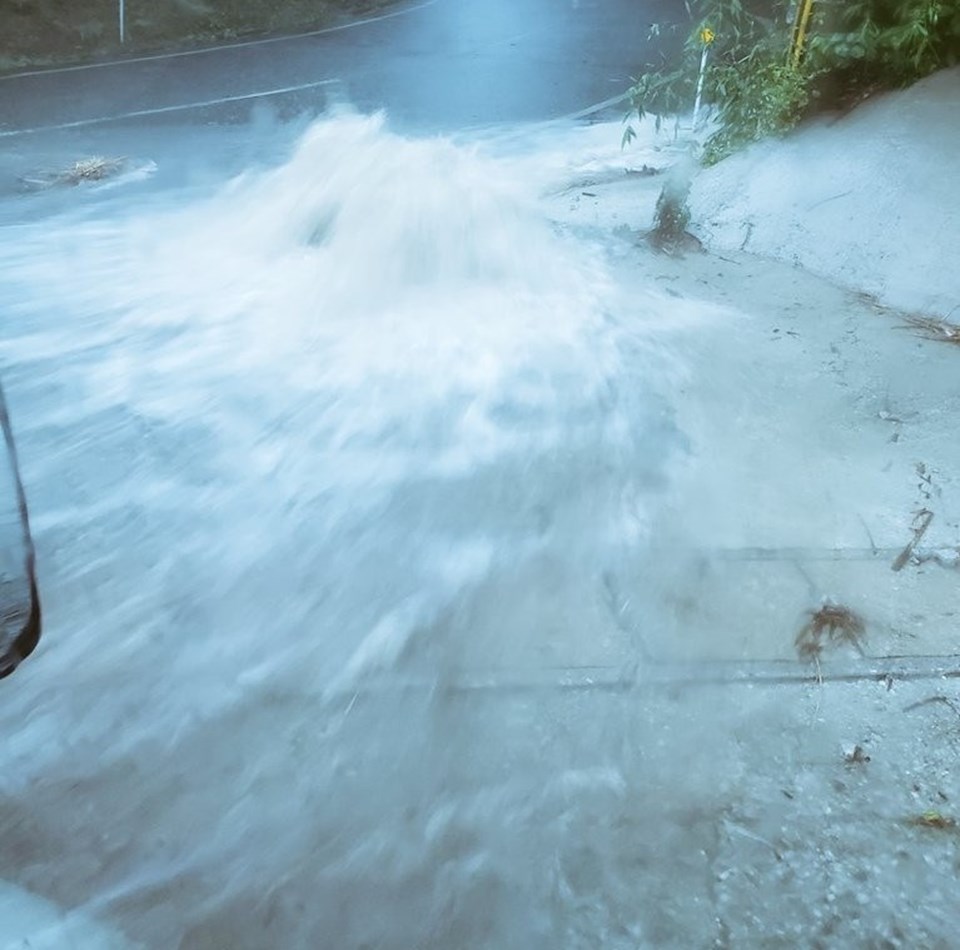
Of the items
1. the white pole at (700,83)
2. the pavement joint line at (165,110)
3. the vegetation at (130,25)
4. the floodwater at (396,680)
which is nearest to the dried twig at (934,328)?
the floodwater at (396,680)

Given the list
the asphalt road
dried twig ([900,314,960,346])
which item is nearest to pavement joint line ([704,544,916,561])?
dried twig ([900,314,960,346])

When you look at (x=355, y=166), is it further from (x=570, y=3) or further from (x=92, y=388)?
(x=570, y=3)

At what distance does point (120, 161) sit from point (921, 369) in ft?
22.6

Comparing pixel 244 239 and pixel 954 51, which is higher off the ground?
pixel 954 51

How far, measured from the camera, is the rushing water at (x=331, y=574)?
221 centimetres

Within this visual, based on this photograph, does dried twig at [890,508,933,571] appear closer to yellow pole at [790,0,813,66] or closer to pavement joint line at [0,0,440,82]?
yellow pole at [790,0,813,66]

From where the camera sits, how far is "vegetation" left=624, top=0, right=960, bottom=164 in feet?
18.6

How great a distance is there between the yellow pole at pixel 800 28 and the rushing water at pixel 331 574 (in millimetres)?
2101

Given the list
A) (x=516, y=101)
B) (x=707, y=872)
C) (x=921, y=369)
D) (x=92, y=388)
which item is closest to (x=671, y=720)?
(x=707, y=872)

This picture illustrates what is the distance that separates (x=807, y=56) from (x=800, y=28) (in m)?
0.19

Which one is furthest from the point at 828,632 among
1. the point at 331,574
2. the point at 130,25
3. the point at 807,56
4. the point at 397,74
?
the point at 130,25

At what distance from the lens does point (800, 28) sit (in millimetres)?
6117

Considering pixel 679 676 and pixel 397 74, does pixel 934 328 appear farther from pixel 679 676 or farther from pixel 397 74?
pixel 397 74

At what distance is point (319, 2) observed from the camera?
14789mm
